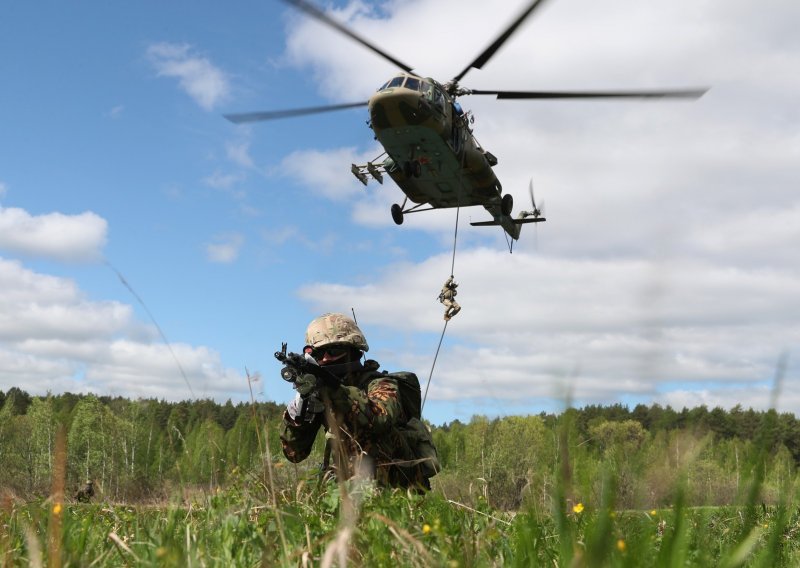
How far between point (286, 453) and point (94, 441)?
65.5 meters

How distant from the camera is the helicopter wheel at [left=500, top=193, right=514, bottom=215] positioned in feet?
64.0

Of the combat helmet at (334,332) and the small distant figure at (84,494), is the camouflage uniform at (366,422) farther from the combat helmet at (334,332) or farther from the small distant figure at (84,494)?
the small distant figure at (84,494)

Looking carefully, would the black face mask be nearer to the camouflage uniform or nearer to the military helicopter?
the camouflage uniform

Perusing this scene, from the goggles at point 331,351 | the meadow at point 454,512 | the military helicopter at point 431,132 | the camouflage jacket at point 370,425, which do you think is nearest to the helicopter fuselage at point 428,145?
the military helicopter at point 431,132

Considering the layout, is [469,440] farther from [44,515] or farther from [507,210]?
[44,515]

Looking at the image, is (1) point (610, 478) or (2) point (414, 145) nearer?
(1) point (610, 478)

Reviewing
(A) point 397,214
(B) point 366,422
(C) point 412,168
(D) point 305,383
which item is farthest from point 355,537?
(A) point 397,214

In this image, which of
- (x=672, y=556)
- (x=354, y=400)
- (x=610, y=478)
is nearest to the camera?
(x=610, y=478)

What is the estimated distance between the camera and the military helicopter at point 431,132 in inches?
588

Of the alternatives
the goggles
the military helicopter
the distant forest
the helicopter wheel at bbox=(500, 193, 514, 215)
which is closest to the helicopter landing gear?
the military helicopter

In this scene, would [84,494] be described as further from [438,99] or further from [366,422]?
[366,422]

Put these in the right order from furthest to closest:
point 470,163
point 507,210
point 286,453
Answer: point 507,210 < point 470,163 < point 286,453

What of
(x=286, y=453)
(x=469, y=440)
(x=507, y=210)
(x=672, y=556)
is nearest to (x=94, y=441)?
(x=469, y=440)

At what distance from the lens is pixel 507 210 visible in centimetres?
1970
